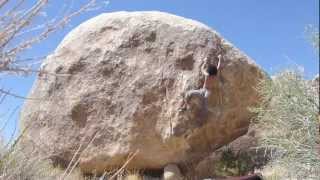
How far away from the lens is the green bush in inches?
265

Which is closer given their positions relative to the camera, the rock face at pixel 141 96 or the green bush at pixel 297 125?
the green bush at pixel 297 125

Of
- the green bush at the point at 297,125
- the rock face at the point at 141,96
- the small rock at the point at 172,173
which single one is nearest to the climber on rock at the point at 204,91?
the rock face at the point at 141,96

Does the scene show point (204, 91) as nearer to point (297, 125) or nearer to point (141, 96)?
point (141, 96)

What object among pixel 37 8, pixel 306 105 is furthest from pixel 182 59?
pixel 37 8

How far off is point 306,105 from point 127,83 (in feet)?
13.2

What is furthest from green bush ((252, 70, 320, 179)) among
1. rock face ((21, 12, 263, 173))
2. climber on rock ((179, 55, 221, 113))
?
rock face ((21, 12, 263, 173))

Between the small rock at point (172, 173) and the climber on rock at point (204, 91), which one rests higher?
the climber on rock at point (204, 91)

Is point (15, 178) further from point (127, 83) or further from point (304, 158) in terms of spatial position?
point (127, 83)

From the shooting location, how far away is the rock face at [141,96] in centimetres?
975

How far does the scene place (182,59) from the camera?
396 inches

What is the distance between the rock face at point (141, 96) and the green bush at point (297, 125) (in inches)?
80.3

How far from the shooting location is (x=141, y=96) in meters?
9.86

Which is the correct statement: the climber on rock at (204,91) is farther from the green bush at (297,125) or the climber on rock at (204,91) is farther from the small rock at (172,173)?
the green bush at (297,125)

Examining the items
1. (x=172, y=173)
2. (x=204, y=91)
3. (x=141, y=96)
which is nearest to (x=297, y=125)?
(x=204, y=91)
